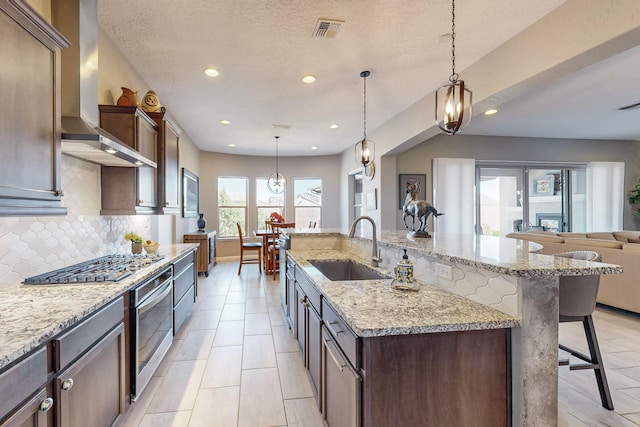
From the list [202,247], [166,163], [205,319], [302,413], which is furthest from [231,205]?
[302,413]

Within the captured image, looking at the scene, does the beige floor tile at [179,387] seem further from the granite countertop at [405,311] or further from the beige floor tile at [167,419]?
the granite countertop at [405,311]

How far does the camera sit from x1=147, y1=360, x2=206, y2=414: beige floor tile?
2068 mm

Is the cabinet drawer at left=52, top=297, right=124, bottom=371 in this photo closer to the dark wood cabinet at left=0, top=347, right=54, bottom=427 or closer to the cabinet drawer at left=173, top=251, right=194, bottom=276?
the dark wood cabinet at left=0, top=347, right=54, bottom=427

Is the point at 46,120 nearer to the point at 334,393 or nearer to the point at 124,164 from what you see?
the point at 124,164

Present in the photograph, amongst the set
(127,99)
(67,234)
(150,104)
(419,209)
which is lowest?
(67,234)

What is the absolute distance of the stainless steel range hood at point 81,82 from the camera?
6.23 feet

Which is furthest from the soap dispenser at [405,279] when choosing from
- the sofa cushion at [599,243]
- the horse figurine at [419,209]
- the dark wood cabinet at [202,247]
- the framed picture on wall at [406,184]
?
the dark wood cabinet at [202,247]

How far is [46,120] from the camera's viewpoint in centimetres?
154

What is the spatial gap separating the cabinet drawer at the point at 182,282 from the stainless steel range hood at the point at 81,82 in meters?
1.30

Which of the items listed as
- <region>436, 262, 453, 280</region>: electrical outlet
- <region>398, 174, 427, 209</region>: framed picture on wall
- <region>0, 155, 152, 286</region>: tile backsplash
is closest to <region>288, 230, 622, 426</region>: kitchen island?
<region>436, 262, 453, 280</region>: electrical outlet

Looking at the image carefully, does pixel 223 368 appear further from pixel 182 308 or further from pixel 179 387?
pixel 182 308

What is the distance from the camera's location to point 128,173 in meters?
2.73

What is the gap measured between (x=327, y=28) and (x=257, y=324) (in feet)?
10.2

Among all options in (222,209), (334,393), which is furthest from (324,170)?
(334,393)
